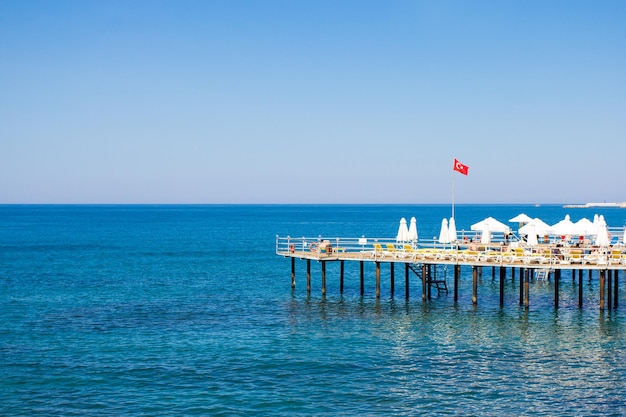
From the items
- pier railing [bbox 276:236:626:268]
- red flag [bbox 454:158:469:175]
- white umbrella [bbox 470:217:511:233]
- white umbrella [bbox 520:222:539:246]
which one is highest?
red flag [bbox 454:158:469:175]

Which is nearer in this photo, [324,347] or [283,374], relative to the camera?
[283,374]

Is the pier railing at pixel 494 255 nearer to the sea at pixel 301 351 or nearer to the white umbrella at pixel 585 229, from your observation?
the white umbrella at pixel 585 229

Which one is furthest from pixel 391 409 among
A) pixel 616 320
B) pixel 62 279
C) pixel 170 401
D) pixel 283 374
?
pixel 62 279

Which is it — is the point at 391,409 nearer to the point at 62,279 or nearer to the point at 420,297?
the point at 420,297

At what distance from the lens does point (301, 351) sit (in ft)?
102

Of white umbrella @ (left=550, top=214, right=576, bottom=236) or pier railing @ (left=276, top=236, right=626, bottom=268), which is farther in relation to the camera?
white umbrella @ (left=550, top=214, right=576, bottom=236)

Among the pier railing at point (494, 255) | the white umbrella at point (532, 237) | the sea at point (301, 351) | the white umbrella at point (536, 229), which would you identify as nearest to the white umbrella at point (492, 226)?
the white umbrella at point (536, 229)

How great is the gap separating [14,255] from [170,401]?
62.2 metres

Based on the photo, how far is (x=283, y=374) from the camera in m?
27.5

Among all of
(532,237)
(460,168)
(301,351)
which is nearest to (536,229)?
(532,237)

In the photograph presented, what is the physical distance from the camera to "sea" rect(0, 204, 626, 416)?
79.6ft

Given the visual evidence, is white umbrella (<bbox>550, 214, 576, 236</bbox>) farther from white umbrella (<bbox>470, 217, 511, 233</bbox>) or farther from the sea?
the sea

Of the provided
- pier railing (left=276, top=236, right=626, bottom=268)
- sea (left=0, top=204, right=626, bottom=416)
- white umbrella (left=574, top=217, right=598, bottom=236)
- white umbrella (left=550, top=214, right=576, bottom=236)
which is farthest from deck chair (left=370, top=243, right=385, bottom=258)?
white umbrella (left=574, top=217, right=598, bottom=236)

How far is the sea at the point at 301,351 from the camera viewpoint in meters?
24.3
